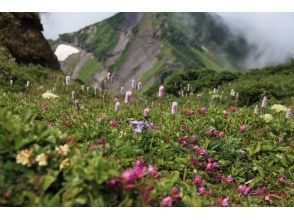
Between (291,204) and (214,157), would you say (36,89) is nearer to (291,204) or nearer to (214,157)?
(214,157)

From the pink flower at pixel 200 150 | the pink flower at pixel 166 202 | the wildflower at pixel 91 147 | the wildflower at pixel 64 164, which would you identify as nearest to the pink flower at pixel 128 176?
the pink flower at pixel 166 202

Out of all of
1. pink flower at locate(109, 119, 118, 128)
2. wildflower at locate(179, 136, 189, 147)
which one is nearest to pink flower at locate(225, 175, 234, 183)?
wildflower at locate(179, 136, 189, 147)

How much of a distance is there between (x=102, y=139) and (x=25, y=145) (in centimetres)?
374

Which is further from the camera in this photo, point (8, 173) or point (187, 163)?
point (187, 163)

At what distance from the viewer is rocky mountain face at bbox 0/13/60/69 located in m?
30.9

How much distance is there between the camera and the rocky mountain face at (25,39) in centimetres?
3092

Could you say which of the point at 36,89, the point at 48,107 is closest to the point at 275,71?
the point at 36,89

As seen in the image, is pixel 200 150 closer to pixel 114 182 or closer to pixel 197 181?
pixel 197 181

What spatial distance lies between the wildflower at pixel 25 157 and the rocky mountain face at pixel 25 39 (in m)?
25.2

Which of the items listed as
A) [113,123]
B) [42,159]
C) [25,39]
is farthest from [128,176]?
[25,39]

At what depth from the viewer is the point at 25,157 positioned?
496 cm

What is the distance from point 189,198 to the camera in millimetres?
5652
